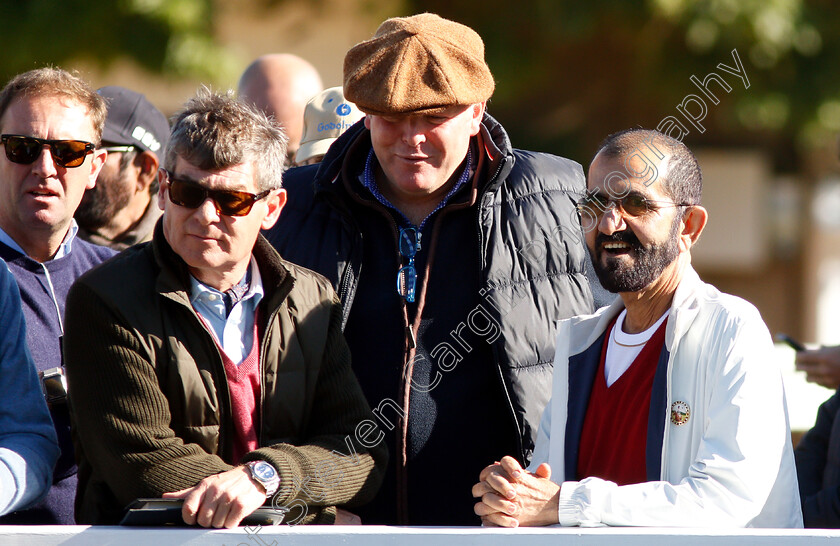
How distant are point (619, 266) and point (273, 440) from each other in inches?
34.4

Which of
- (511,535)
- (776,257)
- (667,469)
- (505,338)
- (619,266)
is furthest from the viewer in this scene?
(776,257)

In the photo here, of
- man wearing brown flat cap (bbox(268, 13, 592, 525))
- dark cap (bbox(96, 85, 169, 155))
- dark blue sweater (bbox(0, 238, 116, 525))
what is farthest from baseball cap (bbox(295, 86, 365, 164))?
dark blue sweater (bbox(0, 238, 116, 525))

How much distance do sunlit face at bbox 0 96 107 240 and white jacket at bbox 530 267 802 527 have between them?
1.53m

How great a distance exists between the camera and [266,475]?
6.63ft

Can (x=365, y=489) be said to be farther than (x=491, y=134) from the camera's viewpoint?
No

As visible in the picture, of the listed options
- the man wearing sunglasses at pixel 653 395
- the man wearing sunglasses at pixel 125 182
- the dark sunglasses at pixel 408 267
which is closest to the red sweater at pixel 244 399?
the man wearing sunglasses at pixel 653 395

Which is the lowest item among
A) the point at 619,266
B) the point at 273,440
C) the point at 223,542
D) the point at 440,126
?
the point at 223,542

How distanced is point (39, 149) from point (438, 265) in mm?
1097

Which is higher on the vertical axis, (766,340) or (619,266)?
(619,266)

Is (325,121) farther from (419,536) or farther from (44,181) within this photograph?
(419,536)

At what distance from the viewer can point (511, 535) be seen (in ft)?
6.02

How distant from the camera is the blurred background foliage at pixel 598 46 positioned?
7.39 m

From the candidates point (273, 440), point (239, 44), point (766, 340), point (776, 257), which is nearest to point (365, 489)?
point (273, 440)

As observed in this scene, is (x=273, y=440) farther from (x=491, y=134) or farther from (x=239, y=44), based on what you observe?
(x=239, y=44)
